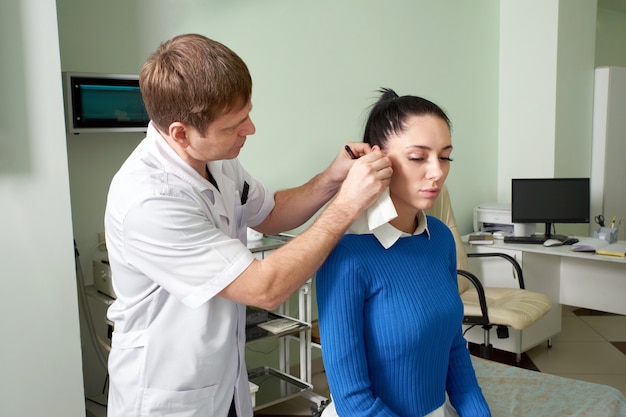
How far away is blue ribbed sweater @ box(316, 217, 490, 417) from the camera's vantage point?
1411 mm

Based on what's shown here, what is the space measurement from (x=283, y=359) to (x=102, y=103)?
1607 millimetres

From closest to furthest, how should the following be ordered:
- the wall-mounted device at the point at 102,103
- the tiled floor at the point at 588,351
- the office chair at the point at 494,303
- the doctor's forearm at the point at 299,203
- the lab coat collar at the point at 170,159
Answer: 1. the lab coat collar at the point at 170,159
2. the doctor's forearm at the point at 299,203
3. the wall-mounted device at the point at 102,103
4. the office chair at the point at 494,303
5. the tiled floor at the point at 588,351

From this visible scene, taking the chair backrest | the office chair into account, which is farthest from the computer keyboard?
the chair backrest

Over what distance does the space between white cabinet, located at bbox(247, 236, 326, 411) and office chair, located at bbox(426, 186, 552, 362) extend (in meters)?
0.94

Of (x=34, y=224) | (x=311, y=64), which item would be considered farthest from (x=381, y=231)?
(x=311, y=64)

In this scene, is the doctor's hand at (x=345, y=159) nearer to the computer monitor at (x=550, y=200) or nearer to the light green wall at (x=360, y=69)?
the light green wall at (x=360, y=69)

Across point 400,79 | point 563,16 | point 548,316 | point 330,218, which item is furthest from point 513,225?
point 330,218

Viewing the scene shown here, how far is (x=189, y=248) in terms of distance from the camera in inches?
53.7

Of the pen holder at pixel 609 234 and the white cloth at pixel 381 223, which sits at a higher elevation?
the white cloth at pixel 381 223

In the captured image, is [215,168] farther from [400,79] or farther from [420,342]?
[400,79]

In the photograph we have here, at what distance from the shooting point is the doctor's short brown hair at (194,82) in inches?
53.1

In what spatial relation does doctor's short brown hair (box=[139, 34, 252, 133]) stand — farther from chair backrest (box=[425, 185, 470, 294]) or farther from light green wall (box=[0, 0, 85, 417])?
chair backrest (box=[425, 185, 470, 294])

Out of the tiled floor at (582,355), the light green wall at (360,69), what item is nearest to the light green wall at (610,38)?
the light green wall at (360,69)

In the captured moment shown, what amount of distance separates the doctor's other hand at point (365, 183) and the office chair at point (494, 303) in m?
2.23
